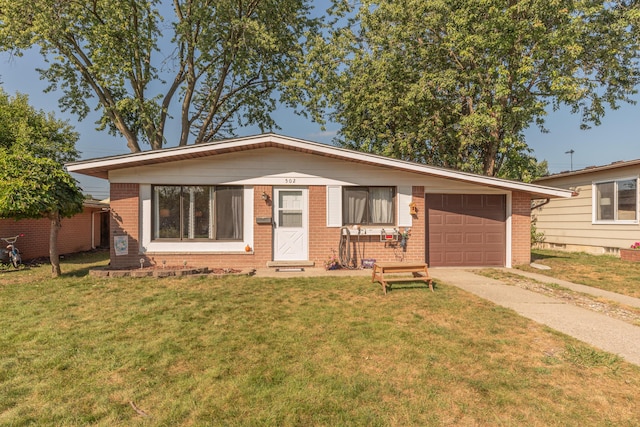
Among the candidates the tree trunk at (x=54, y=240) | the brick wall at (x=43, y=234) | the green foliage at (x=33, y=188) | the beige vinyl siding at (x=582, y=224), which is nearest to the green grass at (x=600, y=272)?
the beige vinyl siding at (x=582, y=224)

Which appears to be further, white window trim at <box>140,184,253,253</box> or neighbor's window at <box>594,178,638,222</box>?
neighbor's window at <box>594,178,638,222</box>

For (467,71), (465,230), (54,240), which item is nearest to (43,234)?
(54,240)

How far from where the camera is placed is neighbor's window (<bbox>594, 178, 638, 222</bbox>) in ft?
33.3

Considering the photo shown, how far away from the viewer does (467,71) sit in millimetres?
12906

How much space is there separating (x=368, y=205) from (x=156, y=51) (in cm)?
1283

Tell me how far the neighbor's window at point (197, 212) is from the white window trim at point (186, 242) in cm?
14

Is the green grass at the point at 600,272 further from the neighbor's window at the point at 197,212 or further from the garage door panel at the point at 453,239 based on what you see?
the neighbor's window at the point at 197,212

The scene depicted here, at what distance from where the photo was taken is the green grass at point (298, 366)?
2355 millimetres

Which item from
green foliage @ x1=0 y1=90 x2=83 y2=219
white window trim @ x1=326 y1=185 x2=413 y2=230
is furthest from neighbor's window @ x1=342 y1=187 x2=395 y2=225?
green foliage @ x1=0 y1=90 x2=83 y2=219

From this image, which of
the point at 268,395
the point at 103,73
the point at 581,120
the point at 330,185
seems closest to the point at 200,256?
the point at 330,185

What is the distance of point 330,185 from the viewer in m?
8.59

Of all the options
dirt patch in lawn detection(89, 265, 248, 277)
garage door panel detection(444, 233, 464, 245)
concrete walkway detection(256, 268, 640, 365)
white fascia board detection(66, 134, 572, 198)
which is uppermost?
white fascia board detection(66, 134, 572, 198)

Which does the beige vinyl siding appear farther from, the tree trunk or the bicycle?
the bicycle

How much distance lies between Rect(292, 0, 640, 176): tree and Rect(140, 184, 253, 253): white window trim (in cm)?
883
